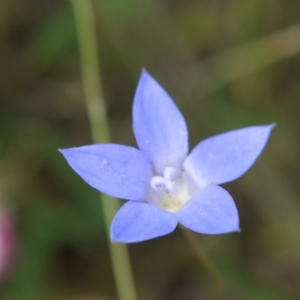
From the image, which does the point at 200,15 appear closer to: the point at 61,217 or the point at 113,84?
the point at 113,84

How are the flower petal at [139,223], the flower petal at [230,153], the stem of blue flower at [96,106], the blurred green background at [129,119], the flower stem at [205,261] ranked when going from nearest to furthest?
1. the flower petal at [139,223]
2. the flower petal at [230,153]
3. the flower stem at [205,261]
4. the stem of blue flower at [96,106]
5. the blurred green background at [129,119]

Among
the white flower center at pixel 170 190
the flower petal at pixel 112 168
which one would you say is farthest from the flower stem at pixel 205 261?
the flower petal at pixel 112 168

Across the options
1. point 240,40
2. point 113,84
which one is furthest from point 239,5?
point 113,84

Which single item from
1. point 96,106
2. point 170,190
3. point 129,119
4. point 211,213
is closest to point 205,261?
point 170,190

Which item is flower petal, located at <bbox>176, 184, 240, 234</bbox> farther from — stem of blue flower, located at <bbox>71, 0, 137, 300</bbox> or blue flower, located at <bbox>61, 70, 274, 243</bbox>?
stem of blue flower, located at <bbox>71, 0, 137, 300</bbox>

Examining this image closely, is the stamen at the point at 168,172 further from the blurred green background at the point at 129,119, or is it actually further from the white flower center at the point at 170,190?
the blurred green background at the point at 129,119
